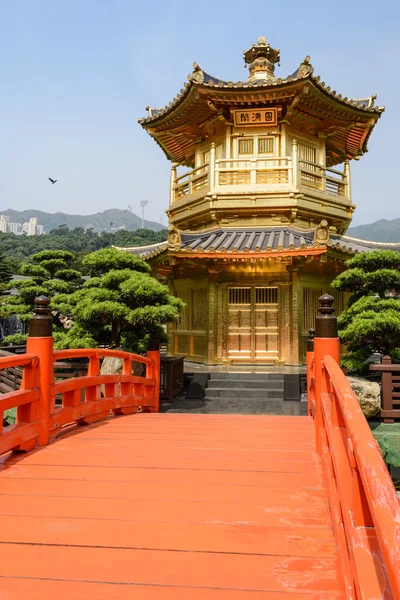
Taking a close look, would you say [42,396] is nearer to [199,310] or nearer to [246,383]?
[246,383]

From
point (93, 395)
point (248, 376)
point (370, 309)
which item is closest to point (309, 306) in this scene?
point (248, 376)

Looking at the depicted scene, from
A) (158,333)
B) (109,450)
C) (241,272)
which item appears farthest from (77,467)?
(241,272)

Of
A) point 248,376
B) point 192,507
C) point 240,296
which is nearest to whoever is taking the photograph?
point 192,507

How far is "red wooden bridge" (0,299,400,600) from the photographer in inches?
71.5

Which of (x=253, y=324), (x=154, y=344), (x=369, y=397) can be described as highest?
(x=253, y=324)

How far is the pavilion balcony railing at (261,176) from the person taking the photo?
13078mm

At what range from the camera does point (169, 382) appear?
1036 centimetres

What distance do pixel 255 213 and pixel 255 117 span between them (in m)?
2.97

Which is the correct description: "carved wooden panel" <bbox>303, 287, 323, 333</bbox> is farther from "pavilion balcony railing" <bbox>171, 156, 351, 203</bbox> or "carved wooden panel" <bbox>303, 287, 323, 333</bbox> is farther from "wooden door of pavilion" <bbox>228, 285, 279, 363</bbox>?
"pavilion balcony railing" <bbox>171, 156, 351, 203</bbox>

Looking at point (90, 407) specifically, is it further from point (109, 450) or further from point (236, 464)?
point (236, 464)

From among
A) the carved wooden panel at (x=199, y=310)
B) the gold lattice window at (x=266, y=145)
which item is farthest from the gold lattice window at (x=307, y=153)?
the carved wooden panel at (x=199, y=310)

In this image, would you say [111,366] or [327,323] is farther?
[111,366]

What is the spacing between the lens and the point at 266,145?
45.0ft

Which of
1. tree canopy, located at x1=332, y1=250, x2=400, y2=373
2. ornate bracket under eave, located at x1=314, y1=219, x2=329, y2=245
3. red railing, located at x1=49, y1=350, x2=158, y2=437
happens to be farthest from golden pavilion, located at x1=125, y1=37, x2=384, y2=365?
red railing, located at x1=49, y1=350, x2=158, y2=437
